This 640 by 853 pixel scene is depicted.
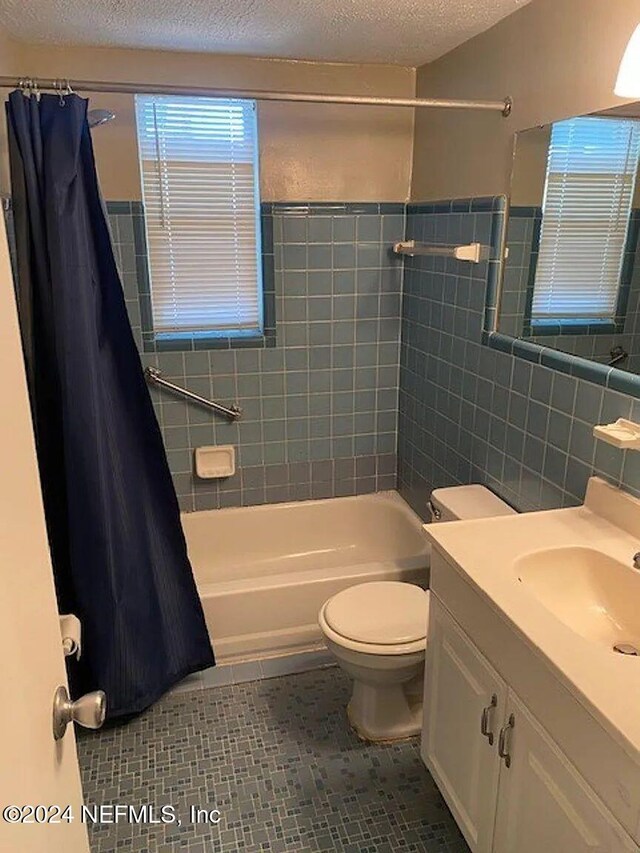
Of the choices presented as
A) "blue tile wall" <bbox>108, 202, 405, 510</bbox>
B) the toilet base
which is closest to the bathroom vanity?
the toilet base

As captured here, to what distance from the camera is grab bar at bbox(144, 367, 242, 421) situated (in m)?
2.77

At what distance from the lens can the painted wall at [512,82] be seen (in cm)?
165

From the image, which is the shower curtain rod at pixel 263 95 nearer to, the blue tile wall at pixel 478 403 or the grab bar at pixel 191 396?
the blue tile wall at pixel 478 403

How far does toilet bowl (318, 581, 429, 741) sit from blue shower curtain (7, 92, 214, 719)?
60 cm

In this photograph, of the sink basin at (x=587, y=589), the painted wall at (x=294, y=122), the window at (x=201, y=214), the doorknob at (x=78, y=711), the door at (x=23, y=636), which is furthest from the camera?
the window at (x=201, y=214)

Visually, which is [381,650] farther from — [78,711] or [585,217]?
[585,217]

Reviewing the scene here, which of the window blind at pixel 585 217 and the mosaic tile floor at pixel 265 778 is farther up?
the window blind at pixel 585 217

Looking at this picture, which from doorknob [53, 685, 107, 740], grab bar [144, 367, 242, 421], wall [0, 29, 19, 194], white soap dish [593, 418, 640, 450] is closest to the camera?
doorknob [53, 685, 107, 740]

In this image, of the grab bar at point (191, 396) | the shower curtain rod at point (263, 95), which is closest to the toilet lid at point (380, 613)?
the grab bar at point (191, 396)

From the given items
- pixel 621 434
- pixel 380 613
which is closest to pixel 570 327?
pixel 621 434

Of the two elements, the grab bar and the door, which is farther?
the grab bar

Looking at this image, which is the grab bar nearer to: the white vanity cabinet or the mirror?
the mirror

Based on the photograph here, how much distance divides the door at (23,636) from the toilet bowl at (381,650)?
110 centimetres

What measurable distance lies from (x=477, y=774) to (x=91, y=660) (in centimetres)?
125
